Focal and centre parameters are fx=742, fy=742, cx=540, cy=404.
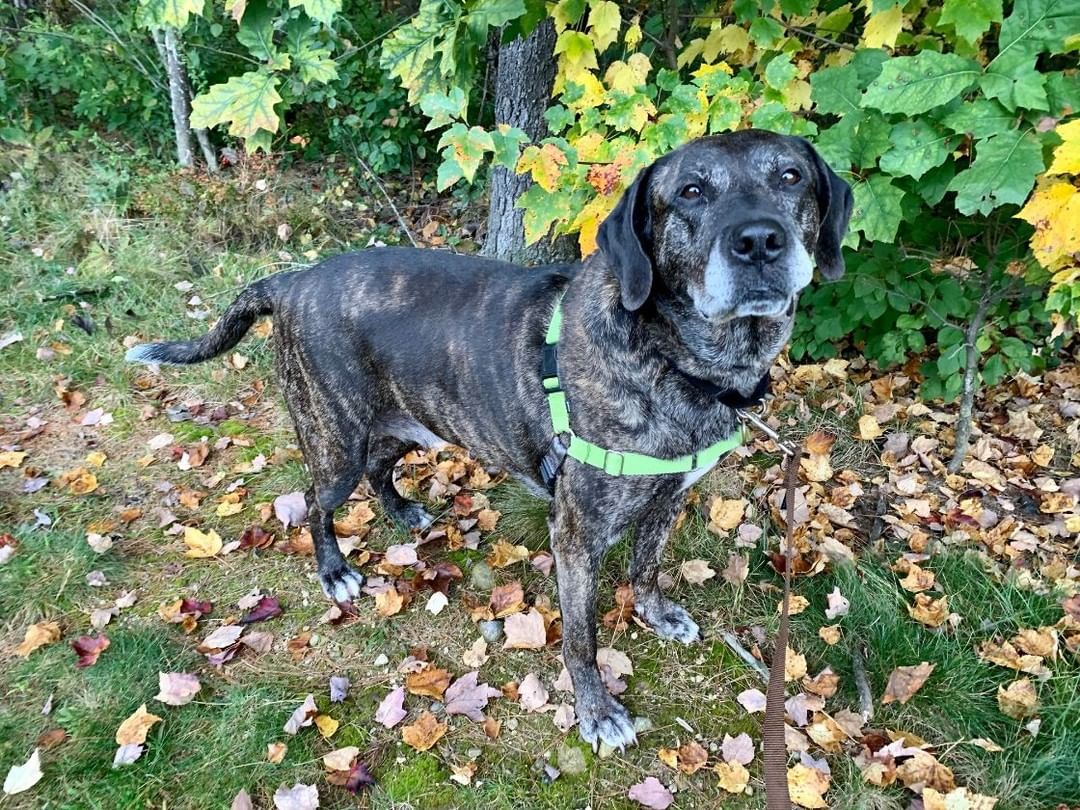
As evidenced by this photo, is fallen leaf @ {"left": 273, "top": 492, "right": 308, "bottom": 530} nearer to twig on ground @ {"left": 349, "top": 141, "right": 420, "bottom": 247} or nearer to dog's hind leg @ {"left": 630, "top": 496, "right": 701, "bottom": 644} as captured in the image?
dog's hind leg @ {"left": 630, "top": 496, "right": 701, "bottom": 644}

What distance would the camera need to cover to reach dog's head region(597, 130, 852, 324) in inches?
85.7

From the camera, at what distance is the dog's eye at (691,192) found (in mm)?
2369

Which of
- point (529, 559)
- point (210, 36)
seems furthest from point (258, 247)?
point (529, 559)

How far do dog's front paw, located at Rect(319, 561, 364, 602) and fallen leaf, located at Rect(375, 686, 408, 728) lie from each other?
1.93 feet

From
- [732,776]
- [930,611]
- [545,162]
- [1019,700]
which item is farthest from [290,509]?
[1019,700]

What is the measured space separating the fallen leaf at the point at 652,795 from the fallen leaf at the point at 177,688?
70.5 inches

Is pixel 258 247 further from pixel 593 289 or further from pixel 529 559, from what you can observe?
pixel 593 289

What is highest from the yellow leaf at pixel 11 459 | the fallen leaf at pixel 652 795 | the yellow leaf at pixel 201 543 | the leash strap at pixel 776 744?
the leash strap at pixel 776 744

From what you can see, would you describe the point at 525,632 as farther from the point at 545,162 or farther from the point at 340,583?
the point at 545,162

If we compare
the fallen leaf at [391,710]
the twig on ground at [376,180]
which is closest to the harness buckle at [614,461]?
the fallen leaf at [391,710]

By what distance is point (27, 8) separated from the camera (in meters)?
7.07

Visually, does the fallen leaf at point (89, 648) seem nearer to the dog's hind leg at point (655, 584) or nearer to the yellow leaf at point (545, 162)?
the dog's hind leg at point (655, 584)

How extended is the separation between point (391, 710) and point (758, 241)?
89.1 inches

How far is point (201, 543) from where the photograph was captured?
3.72 metres
